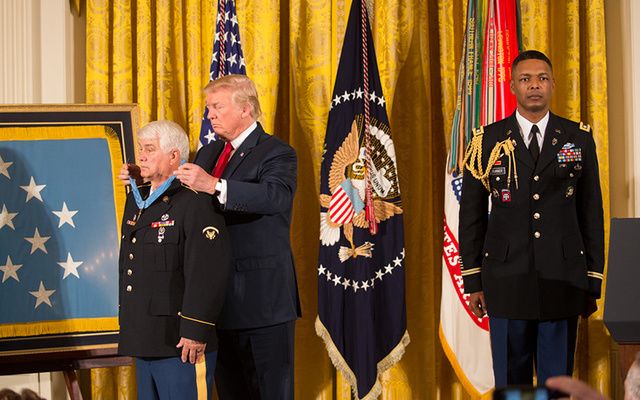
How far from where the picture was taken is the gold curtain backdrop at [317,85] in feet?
15.3

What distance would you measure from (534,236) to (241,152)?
3.52ft

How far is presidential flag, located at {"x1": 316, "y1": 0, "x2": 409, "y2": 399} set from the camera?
4.24 meters

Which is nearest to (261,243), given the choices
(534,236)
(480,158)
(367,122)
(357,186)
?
(480,158)

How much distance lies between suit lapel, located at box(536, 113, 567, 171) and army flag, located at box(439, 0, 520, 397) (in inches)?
30.0

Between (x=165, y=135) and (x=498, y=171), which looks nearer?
(x=165, y=135)

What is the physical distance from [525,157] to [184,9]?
2.28 metres

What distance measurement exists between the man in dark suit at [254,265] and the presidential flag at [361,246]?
95 cm

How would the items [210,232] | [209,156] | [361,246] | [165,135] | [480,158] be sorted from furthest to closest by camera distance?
[361,246]
[209,156]
[480,158]
[165,135]
[210,232]

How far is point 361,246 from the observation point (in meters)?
4.29

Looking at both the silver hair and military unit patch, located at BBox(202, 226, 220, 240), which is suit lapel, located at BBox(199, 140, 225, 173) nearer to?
the silver hair

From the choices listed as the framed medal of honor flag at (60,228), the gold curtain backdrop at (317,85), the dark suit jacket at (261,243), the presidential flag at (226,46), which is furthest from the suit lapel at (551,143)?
the framed medal of honor flag at (60,228)

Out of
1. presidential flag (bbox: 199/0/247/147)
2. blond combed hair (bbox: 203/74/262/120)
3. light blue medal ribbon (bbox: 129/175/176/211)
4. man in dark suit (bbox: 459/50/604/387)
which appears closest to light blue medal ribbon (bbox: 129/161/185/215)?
light blue medal ribbon (bbox: 129/175/176/211)

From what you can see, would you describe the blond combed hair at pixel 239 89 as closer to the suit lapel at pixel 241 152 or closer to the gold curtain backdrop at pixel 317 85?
the suit lapel at pixel 241 152

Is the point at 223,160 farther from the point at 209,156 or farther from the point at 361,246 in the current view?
the point at 361,246
